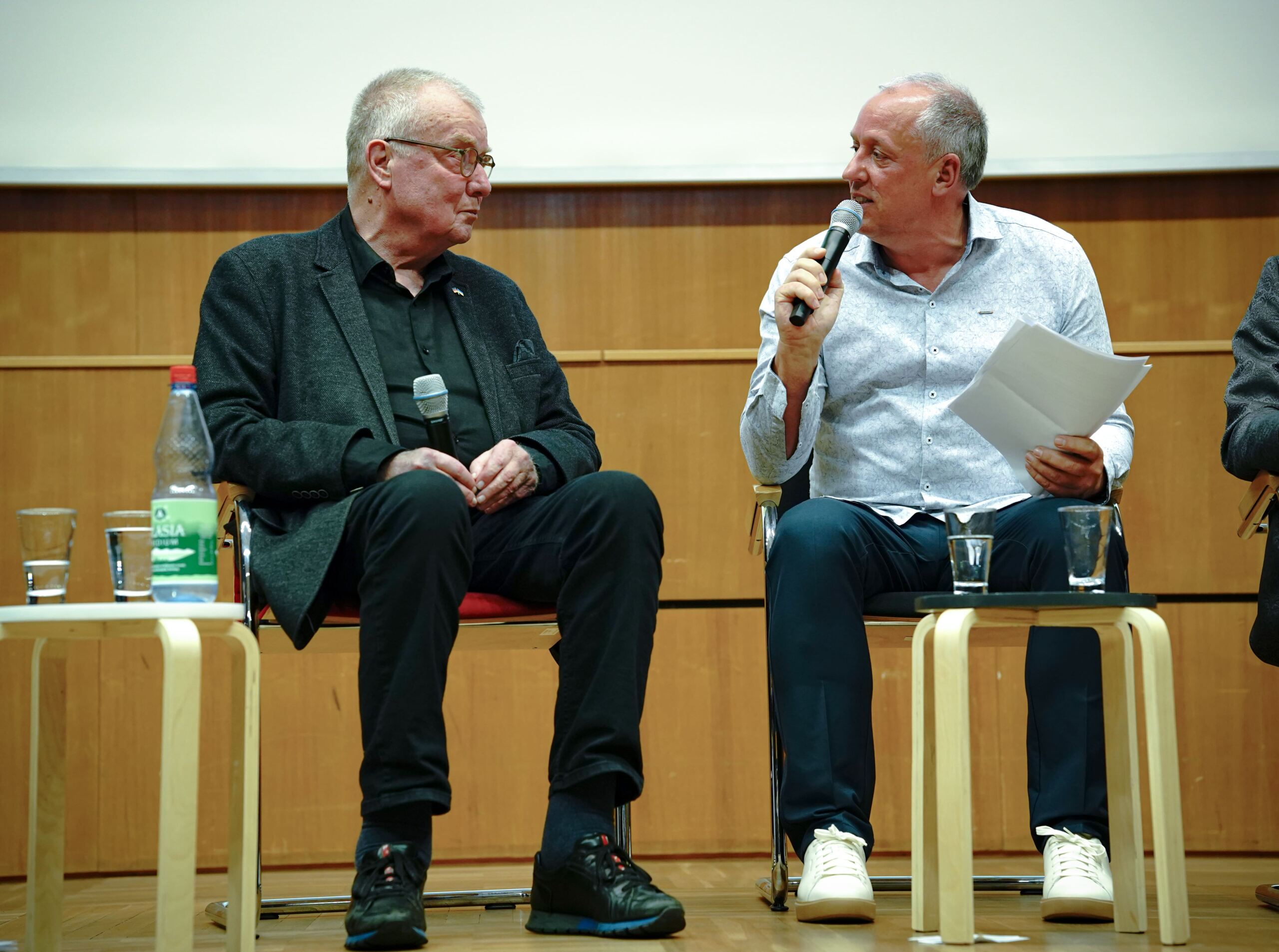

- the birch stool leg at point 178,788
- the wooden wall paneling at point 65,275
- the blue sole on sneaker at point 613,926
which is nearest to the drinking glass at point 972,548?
the blue sole on sneaker at point 613,926

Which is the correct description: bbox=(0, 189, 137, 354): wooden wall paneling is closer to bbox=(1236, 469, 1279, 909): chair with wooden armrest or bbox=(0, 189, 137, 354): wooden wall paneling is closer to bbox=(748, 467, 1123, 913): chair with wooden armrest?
bbox=(748, 467, 1123, 913): chair with wooden armrest

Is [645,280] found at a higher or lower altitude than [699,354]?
higher

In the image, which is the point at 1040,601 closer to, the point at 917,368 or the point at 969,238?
the point at 917,368

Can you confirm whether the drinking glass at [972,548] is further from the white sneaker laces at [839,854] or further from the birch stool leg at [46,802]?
the birch stool leg at [46,802]

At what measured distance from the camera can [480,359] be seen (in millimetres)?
2057

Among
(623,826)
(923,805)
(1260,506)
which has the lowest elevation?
(623,826)

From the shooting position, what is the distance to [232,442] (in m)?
1.82

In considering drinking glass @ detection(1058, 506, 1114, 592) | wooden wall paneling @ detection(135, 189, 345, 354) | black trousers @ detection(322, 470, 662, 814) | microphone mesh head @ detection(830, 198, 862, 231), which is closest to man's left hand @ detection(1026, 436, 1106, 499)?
drinking glass @ detection(1058, 506, 1114, 592)

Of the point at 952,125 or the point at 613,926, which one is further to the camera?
the point at 952,125

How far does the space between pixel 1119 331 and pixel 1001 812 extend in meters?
1.01

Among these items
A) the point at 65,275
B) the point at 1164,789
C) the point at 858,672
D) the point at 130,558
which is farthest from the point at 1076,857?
the point at 65,275

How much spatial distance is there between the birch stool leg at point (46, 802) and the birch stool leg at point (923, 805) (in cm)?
96

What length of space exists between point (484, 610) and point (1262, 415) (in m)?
1.13

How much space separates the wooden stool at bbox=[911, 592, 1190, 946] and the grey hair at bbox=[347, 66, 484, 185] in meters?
1.12
